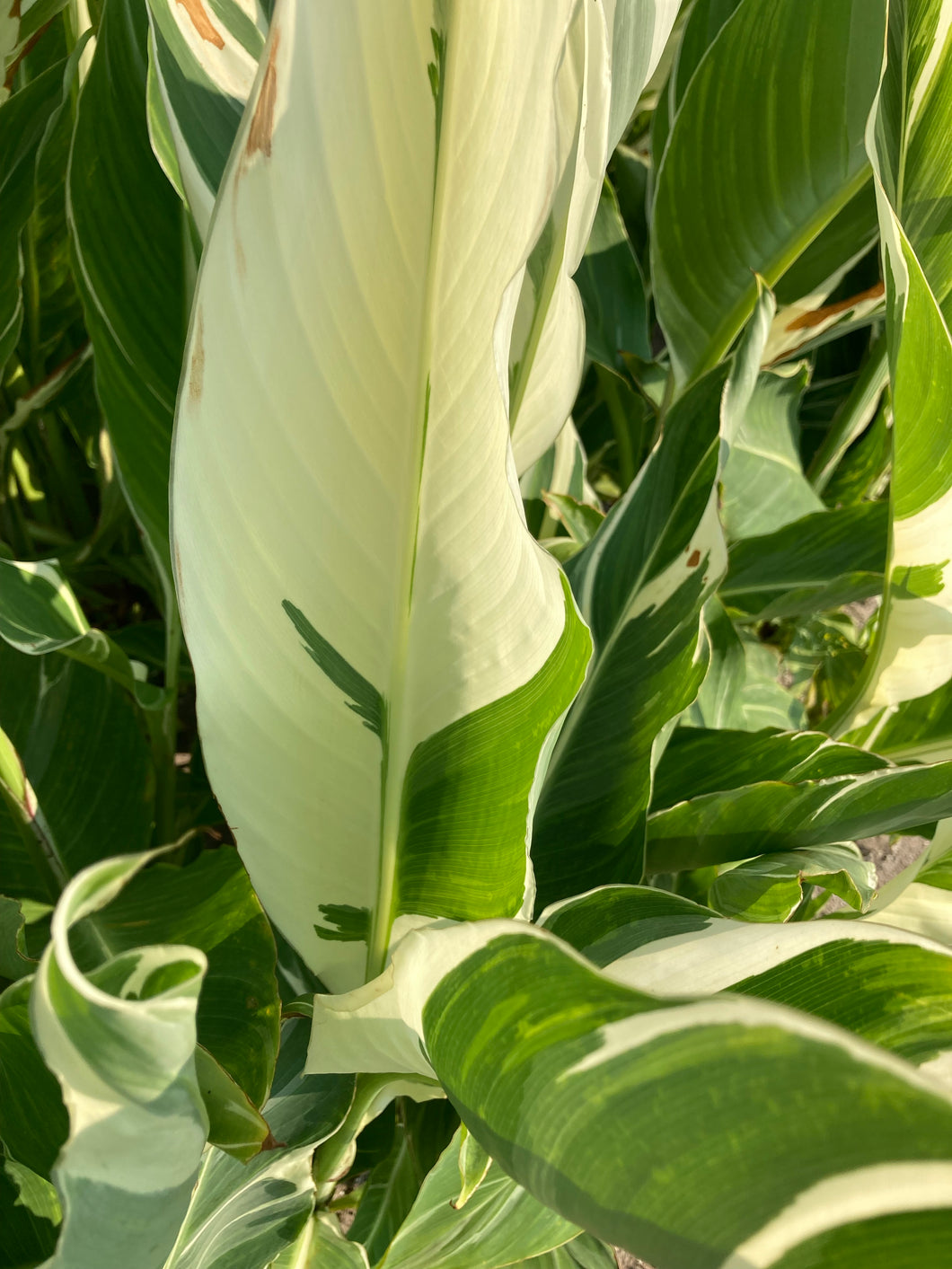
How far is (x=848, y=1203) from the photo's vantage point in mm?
178

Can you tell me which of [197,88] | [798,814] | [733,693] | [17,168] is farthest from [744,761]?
[17,168]

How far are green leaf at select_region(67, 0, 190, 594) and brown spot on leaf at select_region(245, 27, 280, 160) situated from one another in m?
0.31

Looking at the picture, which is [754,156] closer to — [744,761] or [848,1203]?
[744,761]

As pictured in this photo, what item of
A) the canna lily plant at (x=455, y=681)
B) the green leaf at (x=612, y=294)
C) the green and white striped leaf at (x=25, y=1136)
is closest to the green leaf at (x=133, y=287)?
the canna lily plant at (x=455, y=681)

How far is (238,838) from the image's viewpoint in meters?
0.33

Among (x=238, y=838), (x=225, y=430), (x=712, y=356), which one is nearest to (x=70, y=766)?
(x=238, y=838)

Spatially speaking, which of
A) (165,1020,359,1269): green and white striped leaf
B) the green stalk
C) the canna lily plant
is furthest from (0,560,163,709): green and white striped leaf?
the green stalk

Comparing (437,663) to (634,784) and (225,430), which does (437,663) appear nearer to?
(225,430)

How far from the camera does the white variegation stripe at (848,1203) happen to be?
6.8 inches

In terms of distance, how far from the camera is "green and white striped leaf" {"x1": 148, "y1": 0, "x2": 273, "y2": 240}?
386 mm

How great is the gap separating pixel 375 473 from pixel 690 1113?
164 mm

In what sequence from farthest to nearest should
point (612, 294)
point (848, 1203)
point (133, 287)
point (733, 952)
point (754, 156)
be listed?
1. point (612, 294)
2. point (754, 156)
3. point (133, 287)
4. point (733, 952)
5. point (848, 1203)

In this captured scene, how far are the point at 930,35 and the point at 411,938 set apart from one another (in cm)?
50

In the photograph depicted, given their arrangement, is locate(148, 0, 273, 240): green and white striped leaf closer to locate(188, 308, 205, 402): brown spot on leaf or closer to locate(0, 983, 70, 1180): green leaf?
locate(188, 308, 205, 402): brown spot on leaf
